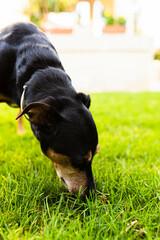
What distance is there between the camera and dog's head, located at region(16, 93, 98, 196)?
182 centimetres

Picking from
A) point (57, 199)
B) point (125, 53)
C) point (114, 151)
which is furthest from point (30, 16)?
point (57, 199)

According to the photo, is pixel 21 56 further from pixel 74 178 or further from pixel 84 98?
pixel 74 178

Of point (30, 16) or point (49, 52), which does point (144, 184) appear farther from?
point (30, 16)

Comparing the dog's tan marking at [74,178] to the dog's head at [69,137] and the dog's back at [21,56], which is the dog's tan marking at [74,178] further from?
the dog's back at [21,56]

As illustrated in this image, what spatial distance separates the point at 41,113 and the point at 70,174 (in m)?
0.51

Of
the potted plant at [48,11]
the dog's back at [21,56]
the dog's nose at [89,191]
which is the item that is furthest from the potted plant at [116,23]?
the dog's nose at [89,191]

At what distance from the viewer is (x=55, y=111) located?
1.79 meters

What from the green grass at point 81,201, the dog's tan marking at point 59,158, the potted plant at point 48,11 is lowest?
the green grass at point 81,201

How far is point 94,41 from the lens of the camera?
34.8 ft

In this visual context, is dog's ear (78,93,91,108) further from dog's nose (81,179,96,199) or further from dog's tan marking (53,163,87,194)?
dog's nose (81,179,96,199)

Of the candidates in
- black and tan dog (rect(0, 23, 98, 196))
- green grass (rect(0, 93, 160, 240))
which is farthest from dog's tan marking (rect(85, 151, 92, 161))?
green grass (rect(0, 93, 160, 240))

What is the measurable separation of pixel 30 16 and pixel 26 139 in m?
9.34

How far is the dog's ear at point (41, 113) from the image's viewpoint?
172 cm

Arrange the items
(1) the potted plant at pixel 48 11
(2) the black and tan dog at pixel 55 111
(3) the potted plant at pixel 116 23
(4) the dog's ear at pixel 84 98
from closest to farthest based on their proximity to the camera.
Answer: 1. (2) the black and tan dog at pixel 55 111
2. (4) the dog's ear at pixel 84 98
3. (1) the potted plant at pixel 48 11
4. (3) the potted plant at pixel 116 23
